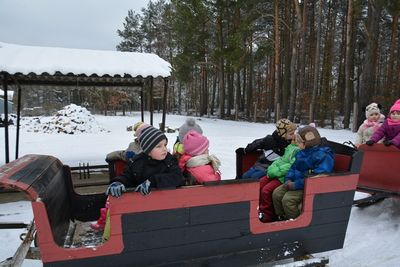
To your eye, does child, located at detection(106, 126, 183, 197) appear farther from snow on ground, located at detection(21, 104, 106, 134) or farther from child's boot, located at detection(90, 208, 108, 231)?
snow on ground, located at detection(21, 104, 106, 134)

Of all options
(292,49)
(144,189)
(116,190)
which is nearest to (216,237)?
(144,189)

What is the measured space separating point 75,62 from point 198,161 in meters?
4.01

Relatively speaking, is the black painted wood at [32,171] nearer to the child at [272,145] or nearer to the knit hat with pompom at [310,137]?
the child at [272,145]

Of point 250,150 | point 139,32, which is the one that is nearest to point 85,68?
point 250,150

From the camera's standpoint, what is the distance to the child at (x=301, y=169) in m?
3.04

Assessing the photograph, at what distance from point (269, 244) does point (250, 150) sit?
170cm

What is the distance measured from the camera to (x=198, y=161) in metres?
3.05

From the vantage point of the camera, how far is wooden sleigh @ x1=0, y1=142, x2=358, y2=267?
7.52 ft

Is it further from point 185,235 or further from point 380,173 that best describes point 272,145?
point 185,235

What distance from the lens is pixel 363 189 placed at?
4328 millimetres

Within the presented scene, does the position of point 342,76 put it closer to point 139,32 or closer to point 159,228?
point 139,32

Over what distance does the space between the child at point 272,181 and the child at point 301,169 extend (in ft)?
0.41

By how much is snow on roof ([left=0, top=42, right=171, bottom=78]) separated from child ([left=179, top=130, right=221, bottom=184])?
333cm

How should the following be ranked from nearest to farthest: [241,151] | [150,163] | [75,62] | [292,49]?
[150,163]
[241,151]
[75,62]
[292,49]
